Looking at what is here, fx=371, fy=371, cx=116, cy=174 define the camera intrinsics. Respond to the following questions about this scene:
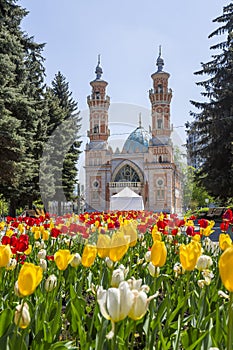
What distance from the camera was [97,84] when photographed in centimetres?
4550

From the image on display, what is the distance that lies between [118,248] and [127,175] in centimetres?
4187

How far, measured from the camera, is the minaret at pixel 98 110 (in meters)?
44.3

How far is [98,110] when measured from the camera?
145 feet

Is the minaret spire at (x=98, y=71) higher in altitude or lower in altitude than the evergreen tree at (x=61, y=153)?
higher

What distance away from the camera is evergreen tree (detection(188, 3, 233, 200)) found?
56.3 feet

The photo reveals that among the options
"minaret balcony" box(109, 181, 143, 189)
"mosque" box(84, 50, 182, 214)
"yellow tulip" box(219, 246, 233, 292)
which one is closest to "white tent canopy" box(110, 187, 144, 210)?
"yellow tulip" box(219, 246, 233, 292)

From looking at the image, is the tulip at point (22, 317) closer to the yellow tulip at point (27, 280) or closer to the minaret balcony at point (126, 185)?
the yellow tulip at point (27, 280)

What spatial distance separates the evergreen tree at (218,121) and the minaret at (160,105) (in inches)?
935

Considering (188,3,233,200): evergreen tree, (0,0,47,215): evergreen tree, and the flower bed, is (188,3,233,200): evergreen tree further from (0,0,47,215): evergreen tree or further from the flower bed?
the flower bed

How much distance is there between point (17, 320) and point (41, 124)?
2024 centimetres

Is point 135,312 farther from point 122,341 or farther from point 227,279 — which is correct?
point 122,341

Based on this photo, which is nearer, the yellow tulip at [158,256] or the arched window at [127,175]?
the yellow tulip at [158,256]

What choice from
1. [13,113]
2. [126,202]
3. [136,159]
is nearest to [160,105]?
[136,159]

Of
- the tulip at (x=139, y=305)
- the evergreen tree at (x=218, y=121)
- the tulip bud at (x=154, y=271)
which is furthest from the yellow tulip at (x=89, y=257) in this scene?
the evergreen tree at (x=218, y=121)
